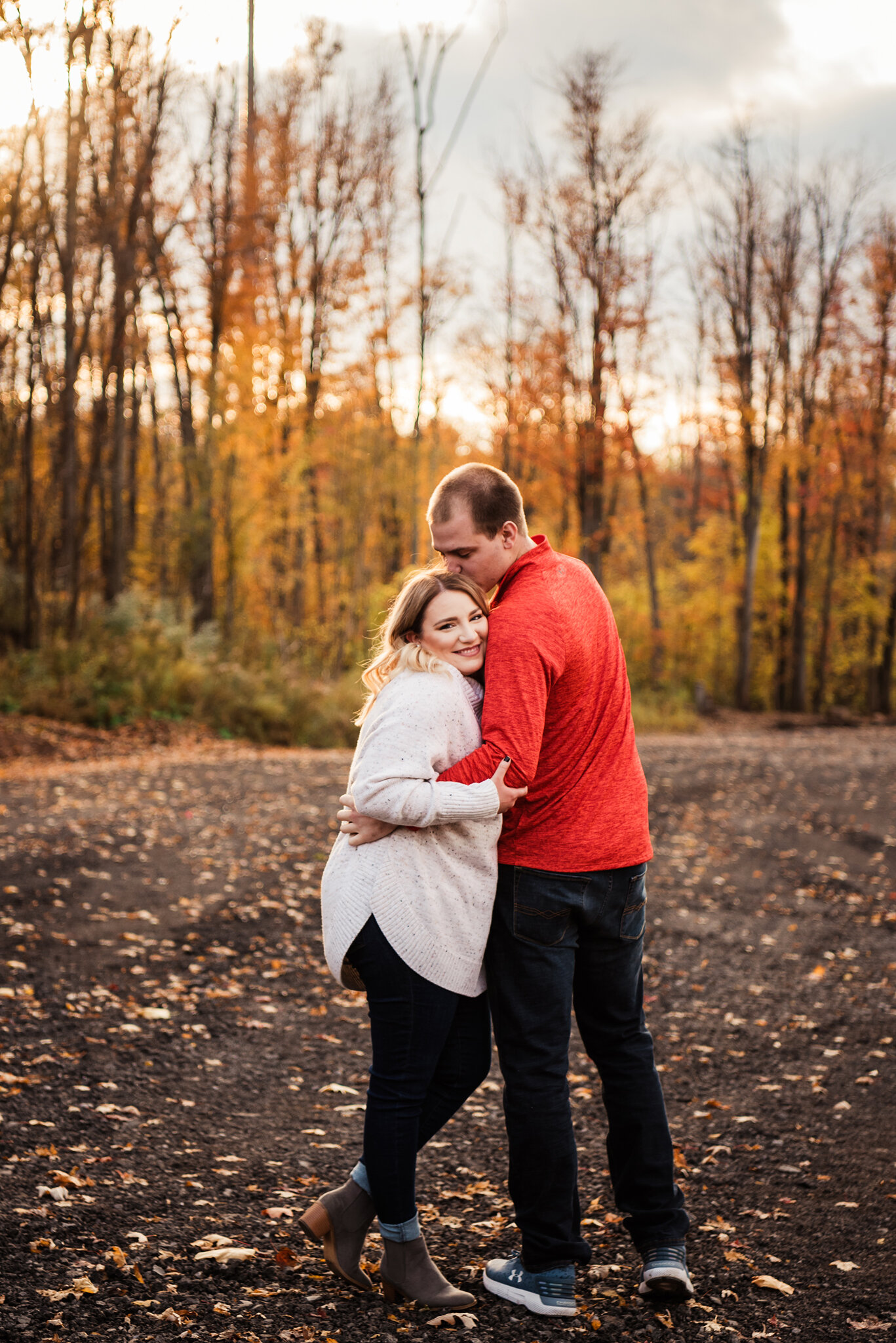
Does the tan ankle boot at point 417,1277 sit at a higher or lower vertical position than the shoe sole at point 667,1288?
higher

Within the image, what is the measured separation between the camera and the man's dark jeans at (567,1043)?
2705mm

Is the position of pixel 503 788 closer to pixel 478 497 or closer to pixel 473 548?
pixel 473 548

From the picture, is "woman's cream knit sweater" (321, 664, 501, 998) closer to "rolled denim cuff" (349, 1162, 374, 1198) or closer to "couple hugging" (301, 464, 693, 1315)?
"couple hugging" (301, 464, 693, 1315)

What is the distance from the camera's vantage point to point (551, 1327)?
8.95 feet

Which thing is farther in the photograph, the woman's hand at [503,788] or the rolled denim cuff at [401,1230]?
the rolled denim cuff at [401,1230]

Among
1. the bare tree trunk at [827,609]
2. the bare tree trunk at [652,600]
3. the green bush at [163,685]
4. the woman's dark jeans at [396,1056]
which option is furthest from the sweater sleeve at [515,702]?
the bare tree trunk at [827,609]

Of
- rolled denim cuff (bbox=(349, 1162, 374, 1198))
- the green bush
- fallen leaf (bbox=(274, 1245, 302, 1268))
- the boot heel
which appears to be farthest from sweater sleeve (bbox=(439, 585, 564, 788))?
the green bush

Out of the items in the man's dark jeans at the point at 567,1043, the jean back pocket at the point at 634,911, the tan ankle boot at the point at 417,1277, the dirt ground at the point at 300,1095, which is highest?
the jean back pocket at the point at 634,911

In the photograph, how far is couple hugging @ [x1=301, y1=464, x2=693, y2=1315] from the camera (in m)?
2.62

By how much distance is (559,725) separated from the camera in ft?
9.07

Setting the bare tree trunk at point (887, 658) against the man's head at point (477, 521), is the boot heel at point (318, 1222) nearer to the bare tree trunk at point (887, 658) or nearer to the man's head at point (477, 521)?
the man's head at point (477, 521)

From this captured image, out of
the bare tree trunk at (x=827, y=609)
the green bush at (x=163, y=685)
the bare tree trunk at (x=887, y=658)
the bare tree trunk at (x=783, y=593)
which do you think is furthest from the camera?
the bare tree trunk at (x=887, y=658)

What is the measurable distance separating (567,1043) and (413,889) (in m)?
0.57

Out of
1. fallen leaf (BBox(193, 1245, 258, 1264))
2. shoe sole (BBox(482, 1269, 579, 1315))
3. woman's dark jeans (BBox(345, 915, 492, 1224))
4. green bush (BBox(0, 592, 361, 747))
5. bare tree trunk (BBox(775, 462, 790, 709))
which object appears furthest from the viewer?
bare tree trunk (BBox(775, 462, 790, 709))
